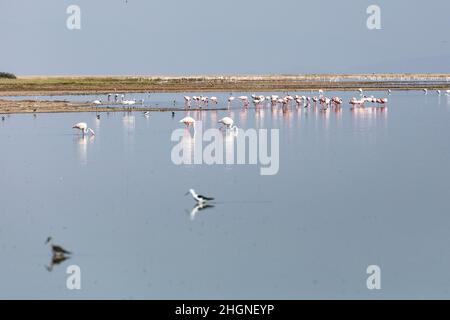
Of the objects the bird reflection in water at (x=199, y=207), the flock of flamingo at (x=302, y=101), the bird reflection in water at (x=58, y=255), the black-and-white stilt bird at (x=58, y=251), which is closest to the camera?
the bird reflection in water at (x=58, y=255)

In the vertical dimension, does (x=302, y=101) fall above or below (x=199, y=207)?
above

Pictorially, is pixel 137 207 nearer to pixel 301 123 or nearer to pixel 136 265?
pixel 136 265

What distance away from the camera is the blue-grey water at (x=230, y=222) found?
11.4m

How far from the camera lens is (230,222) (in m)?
14.5

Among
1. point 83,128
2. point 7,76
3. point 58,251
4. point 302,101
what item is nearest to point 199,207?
point 58,251

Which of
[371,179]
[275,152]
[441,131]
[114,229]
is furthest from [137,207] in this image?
[441,131]

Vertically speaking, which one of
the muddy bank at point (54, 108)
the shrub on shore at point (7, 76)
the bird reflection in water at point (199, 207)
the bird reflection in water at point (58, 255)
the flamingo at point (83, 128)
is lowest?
the bird reflection in water at point (58, 255)

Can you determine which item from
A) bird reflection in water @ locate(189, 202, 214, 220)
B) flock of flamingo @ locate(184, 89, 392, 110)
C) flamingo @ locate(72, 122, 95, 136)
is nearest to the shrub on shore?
flock of flamingo @ locate(184, 89, 392, 110)

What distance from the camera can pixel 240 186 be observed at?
58.6ft

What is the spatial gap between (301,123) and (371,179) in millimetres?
15262

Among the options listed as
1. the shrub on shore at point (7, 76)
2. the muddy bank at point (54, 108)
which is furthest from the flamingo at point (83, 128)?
the shrub on shore at point (7, 76)

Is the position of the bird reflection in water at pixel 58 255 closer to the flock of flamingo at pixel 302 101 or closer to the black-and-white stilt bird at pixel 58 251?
the black-and-white stilt bird at pixel 58 251

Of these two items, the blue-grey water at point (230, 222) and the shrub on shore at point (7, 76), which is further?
the shrub on shore at point (7, 76)

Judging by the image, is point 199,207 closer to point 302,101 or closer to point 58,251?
point 58,251
